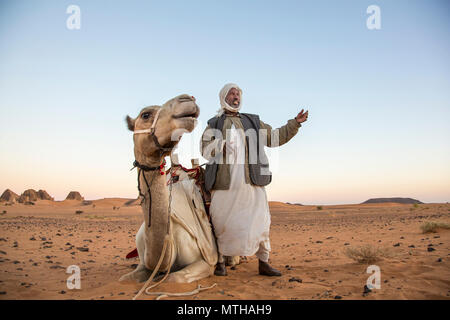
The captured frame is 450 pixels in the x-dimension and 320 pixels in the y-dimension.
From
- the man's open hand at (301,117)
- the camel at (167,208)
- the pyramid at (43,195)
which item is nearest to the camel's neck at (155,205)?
the camel at (167,208)

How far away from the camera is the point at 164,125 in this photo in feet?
11.7

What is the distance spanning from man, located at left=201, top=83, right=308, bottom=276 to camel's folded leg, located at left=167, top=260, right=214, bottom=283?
1.34 ft

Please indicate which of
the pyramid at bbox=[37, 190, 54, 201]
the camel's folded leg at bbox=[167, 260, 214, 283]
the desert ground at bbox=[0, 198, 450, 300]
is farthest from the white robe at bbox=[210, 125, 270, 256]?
the pyramid at bbox=[37, 190, 54, 201]

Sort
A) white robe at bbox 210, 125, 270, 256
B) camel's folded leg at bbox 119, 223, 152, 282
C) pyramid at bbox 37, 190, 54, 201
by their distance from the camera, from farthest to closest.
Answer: pyramid at bbox 37, 190, 54, 201 → white robe at bbox 210, 125, 270, 256 → camel's folded leg at bbox 119, 223, 152, 282

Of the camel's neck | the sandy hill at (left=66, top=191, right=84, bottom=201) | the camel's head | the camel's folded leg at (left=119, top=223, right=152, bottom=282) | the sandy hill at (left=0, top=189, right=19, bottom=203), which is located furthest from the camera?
the sandy hill at (left=66, top=191, right=84, bottom=201)

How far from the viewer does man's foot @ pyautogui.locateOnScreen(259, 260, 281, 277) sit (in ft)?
17.0

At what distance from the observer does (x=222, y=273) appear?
5203 mm

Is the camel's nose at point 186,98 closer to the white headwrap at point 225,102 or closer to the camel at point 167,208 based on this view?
the camel at point 167,208

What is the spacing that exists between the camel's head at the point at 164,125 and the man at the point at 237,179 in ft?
5.10

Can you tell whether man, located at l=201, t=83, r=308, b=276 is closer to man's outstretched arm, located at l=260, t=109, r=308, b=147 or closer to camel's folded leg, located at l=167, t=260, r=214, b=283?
man's outstretched arm, located at l=260, t=109, r=308, b=147

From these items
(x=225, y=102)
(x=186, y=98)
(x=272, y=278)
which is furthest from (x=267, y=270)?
(x=186, y=98)

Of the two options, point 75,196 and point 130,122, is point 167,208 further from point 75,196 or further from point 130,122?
point 75,196
